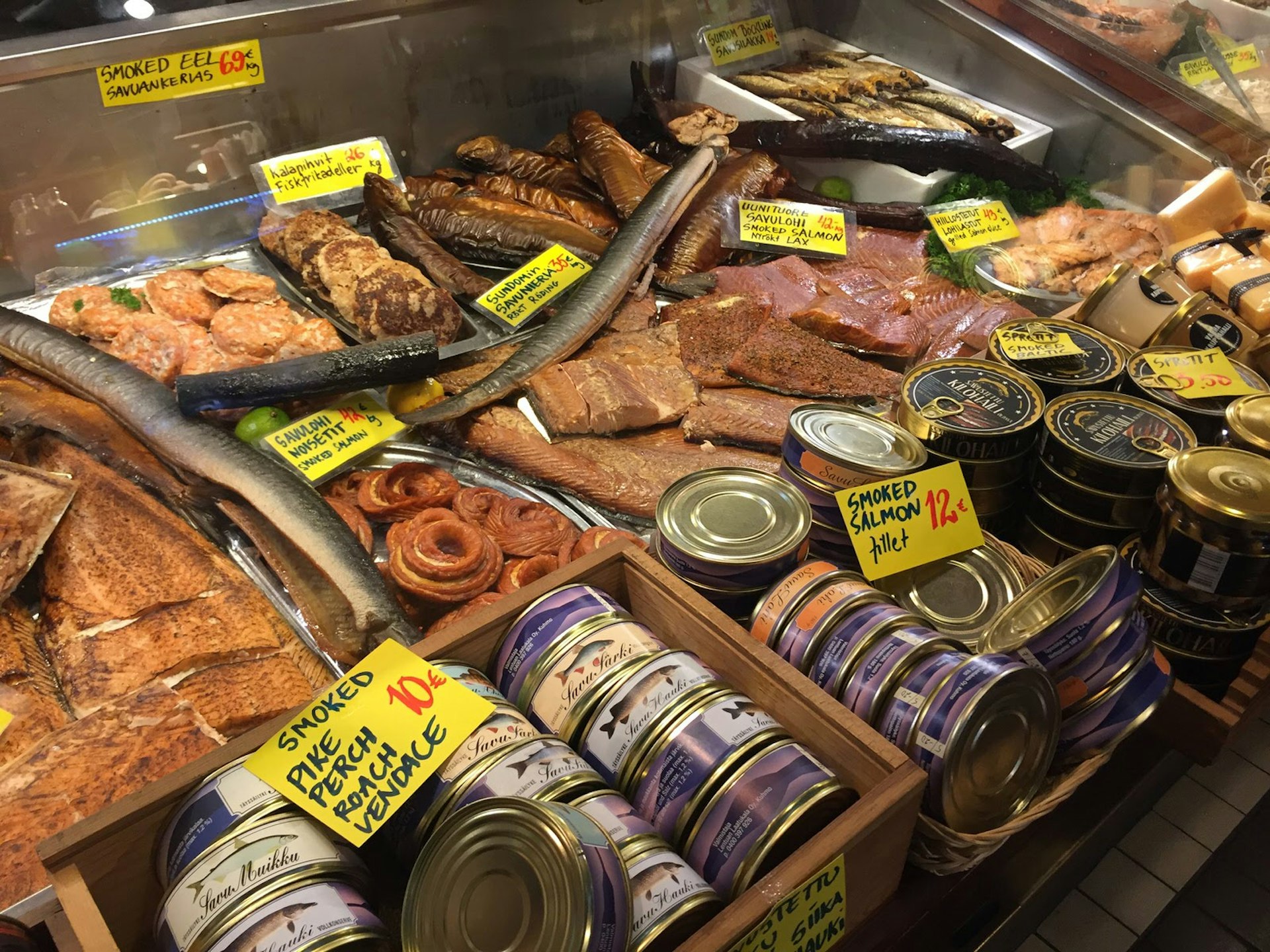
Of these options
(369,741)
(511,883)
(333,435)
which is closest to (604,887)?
(511,883)

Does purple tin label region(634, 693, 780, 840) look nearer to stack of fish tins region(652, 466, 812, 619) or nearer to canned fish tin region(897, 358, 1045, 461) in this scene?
stack of fish tins region(652, 466, 812, 619)

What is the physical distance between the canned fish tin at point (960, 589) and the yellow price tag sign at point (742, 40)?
3554 mm

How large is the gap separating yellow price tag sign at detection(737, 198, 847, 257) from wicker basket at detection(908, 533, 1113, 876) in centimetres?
262

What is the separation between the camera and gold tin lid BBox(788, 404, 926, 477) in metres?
1.91

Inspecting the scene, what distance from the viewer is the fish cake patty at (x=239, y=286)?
121 inches

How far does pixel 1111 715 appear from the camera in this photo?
173cm

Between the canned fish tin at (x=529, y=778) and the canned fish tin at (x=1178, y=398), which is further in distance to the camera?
the canned fish tin at (x=1178, y=398)

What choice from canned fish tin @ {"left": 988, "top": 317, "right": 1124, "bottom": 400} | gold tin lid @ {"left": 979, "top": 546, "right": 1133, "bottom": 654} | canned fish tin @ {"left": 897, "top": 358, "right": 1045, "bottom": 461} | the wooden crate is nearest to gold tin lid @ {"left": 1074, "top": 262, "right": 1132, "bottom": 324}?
canned fish tin @ {"left": 988, "top": 317, "right": 1124, "bottom": 400}

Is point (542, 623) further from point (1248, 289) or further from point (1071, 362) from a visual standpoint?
point (1248, 289)

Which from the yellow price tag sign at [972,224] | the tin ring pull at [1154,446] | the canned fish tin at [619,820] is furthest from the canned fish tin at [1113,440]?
the yellow price tag sign at [972,224]

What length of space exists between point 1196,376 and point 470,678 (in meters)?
2.03

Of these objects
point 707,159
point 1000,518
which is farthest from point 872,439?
point 707,159

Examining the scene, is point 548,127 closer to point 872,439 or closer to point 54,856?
point 872,439

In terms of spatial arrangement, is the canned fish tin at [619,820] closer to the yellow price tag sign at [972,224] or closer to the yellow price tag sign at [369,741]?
the yellow price tag sign at [369,741]
